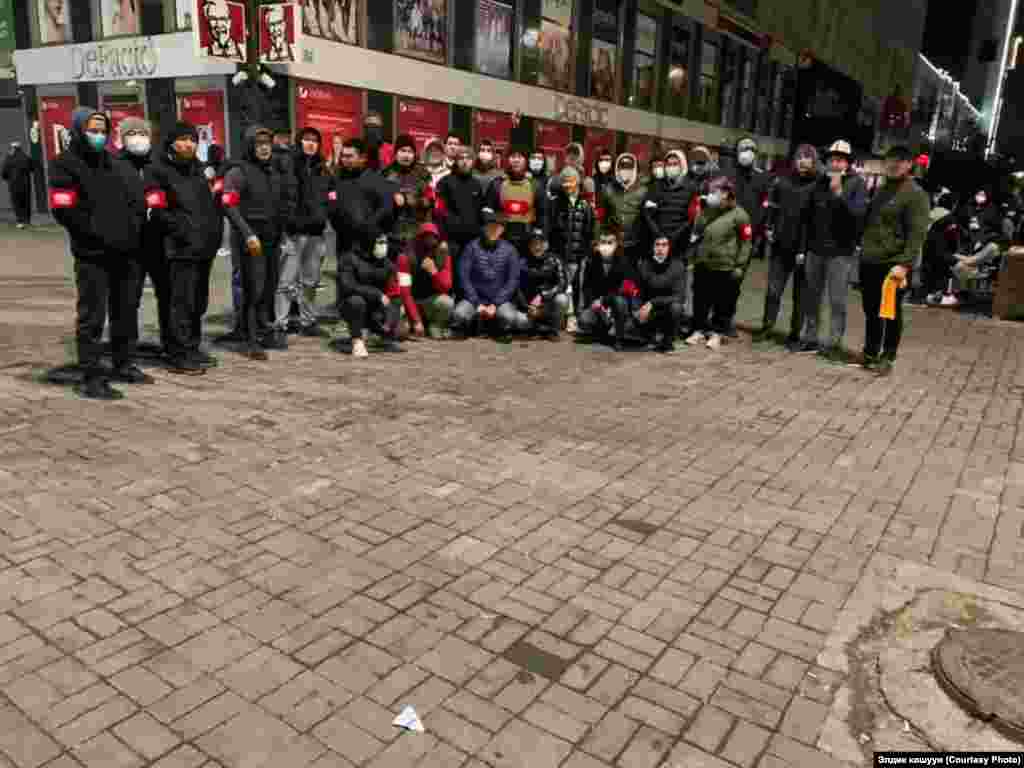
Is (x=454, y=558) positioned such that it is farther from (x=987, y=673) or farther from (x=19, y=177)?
(x=19, y=177)

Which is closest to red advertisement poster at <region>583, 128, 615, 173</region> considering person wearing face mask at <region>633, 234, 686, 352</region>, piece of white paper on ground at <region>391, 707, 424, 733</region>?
person wearing face mask at <region>633, 234, 686, 352</region>

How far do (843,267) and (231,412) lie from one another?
6.50 m

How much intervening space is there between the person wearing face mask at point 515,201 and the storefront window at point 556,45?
13.5 m

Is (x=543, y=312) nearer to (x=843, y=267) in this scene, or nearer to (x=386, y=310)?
(x=386, y=310)

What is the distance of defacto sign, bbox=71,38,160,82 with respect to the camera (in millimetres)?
17016

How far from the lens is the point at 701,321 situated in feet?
31.7

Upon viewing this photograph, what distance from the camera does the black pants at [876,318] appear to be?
27.2 feet

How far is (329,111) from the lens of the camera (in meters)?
15.6

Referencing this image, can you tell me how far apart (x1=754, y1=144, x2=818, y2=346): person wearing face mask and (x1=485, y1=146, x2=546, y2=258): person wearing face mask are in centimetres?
287

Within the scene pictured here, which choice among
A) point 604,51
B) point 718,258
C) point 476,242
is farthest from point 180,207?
point 604,51

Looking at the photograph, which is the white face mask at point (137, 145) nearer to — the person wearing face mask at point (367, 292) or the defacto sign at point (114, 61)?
the person wearing face mask at point (367, 292)

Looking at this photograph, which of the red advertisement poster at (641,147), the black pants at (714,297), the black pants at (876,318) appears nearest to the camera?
the black pants at (876,318)

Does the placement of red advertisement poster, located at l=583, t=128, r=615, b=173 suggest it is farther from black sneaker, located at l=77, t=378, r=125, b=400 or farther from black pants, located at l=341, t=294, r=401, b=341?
black sneaker, located at l=77, t=378, r=125, b=400

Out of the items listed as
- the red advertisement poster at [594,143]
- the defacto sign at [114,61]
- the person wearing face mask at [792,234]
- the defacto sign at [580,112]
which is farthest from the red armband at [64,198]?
the red advertisement poster at [594,143]
